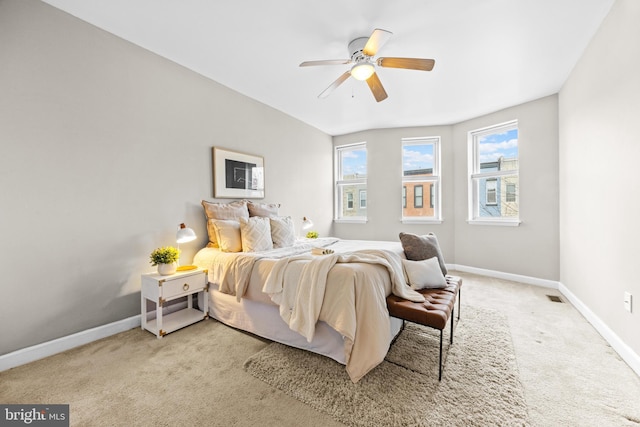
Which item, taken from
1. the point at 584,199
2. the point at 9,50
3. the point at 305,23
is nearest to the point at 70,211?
the point at 9,50

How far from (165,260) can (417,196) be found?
4311 millimetres

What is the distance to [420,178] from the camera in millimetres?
4918

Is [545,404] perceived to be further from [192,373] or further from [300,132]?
[300,132]

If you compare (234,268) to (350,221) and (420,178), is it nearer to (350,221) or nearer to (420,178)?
(350,221)

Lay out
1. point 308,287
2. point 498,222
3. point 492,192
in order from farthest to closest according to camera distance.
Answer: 1. point 492,192
2. point 498,222
3. point 308,287

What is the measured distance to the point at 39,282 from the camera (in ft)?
6.50

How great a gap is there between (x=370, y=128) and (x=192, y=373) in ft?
15.6

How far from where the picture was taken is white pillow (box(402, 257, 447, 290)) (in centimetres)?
220

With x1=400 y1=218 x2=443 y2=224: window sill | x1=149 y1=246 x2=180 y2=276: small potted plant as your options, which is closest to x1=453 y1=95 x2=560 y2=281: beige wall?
x1=400 y1=218 x2=443 y2=224: window sill

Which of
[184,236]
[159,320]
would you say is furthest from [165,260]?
[159,320]

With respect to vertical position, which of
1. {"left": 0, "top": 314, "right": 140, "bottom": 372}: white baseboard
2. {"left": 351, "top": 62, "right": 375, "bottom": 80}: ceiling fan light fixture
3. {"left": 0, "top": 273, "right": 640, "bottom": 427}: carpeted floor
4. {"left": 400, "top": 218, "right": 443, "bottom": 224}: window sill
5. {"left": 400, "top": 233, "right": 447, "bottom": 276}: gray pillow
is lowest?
{"left": 0, "top": 273, "right": 640, "bottom": 427}: carpeted floor

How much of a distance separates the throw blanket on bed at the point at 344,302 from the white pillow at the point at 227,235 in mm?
850

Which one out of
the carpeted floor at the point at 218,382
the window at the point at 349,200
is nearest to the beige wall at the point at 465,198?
the window at the point at 349,200

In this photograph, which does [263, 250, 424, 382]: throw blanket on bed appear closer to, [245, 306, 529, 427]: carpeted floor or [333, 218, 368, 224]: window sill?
[245, 306, 529, 427]: carpeted floor
